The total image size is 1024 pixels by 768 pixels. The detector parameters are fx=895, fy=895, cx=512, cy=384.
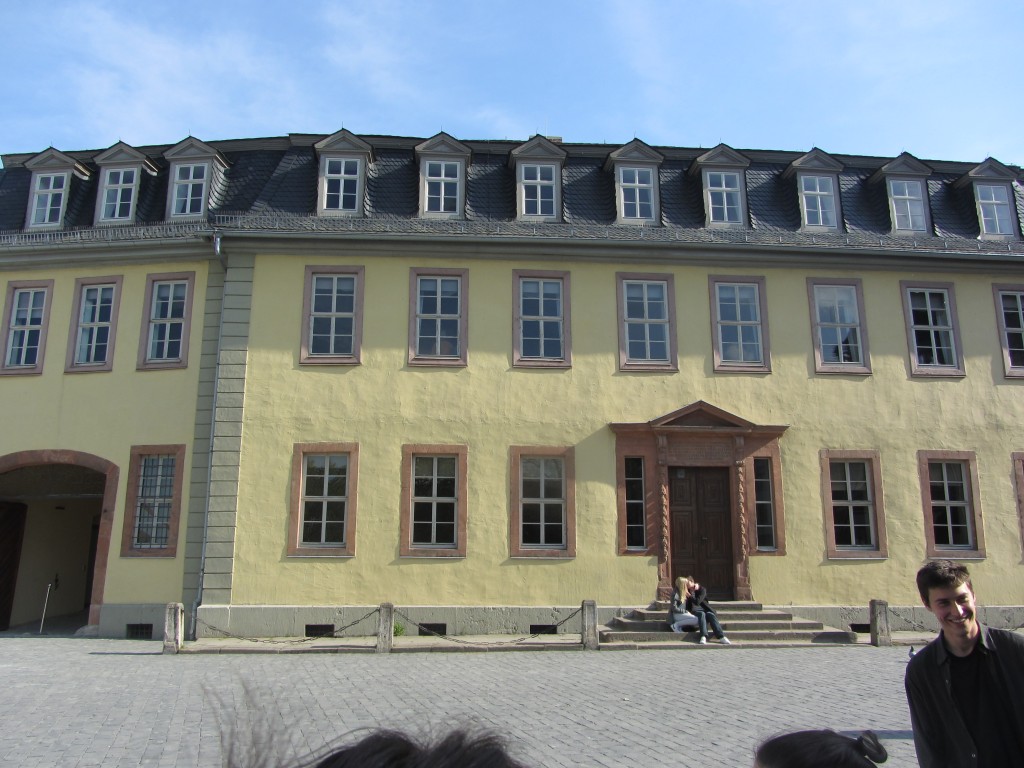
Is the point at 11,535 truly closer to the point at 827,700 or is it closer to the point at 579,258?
the point at 579,258

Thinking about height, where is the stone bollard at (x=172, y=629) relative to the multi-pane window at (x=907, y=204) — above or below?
Result: below

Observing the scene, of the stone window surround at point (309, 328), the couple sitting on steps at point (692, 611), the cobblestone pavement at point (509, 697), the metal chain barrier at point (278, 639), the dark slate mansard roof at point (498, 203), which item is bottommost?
the cobblestone pavement at point (509, 697)

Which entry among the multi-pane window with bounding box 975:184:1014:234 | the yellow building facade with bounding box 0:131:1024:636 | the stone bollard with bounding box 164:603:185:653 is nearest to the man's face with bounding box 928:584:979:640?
the stone bollard with bounding box 164:603:185:653

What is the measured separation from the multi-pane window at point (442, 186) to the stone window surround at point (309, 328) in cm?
212

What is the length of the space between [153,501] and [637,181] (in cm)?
1195

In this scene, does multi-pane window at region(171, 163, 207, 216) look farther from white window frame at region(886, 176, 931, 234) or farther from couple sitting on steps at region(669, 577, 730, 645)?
white window frame at region(886, 176, 931, 234)

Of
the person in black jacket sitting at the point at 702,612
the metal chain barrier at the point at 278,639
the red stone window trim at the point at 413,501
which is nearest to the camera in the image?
the person in black jacket sitting at the point at 702,612

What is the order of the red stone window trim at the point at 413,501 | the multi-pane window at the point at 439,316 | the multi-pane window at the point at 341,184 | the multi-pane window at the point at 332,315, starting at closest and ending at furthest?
1. the red stone window trim at the point at 413,501
2. the multi-pane window at the point at 332,315
3. the multi-pane window at the point at 439,316
4. the multi-pane window at the point at 341,184

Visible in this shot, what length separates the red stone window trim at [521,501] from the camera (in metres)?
17.2

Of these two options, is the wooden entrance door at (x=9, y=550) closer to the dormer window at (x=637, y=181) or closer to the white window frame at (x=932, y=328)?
the dormer window at (x=637, y=181)

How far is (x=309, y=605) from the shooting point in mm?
16688

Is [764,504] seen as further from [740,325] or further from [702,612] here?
[740,325]

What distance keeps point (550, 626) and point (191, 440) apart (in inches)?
311

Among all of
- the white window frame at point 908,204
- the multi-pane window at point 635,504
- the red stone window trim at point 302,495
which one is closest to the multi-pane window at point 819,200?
the white window frame at point 908,204
